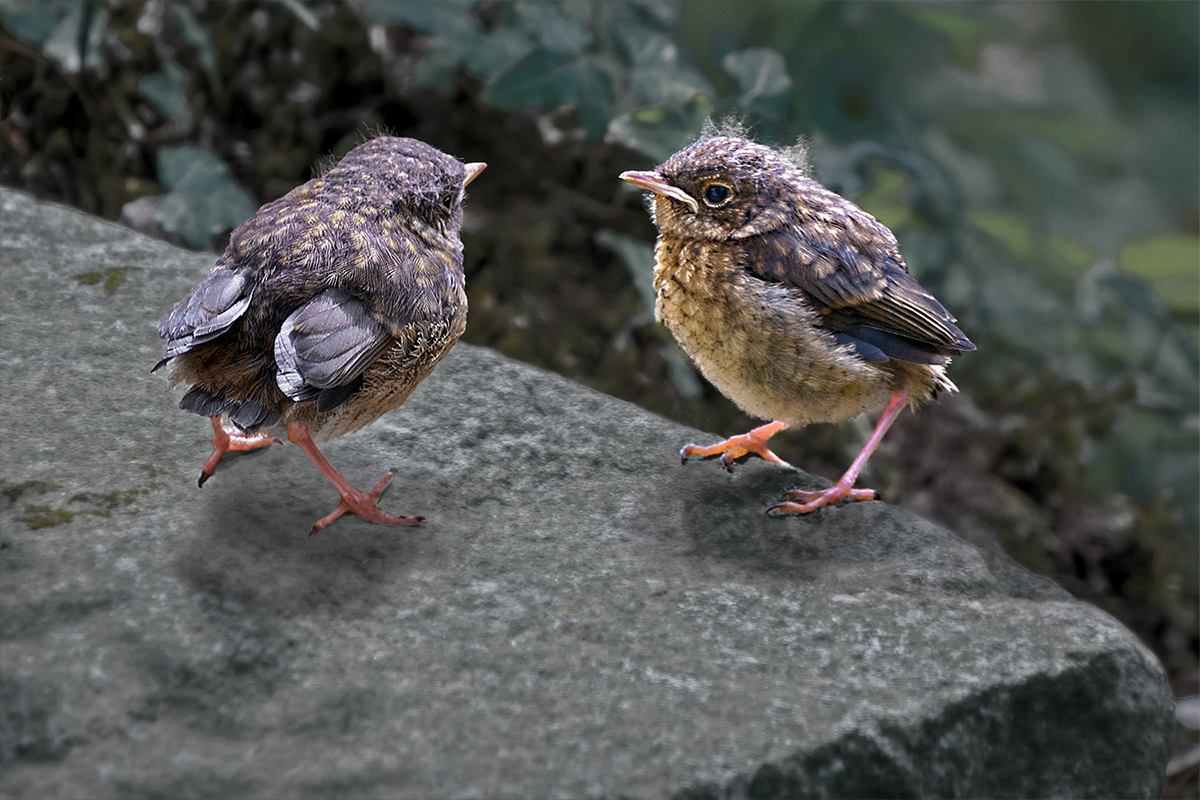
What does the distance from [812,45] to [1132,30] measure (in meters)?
2.82

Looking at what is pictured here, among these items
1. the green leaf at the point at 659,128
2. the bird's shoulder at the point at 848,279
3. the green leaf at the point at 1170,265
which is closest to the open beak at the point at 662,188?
the bird's shoulder at the point at 848,279

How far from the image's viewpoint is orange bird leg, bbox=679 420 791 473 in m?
3.74

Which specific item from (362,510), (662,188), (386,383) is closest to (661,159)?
(662,188)

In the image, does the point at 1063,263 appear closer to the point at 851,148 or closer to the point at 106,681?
the point at 851,148

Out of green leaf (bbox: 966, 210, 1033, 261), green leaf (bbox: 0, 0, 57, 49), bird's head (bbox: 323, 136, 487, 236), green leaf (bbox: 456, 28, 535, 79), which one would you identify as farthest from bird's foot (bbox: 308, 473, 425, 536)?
green leaf (bbox: 966, 210, 1033, 261)

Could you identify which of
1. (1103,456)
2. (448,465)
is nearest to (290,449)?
(448,465)

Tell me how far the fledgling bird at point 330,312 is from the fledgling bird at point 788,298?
62cm

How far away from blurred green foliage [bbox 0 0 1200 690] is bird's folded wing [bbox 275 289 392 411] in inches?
75.5

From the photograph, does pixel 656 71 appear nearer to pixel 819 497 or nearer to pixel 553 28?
pixel 553 28

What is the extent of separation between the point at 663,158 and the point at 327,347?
84.3 inches

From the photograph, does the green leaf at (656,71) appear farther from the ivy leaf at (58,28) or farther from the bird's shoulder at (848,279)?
the ivy leaf at (58,28)

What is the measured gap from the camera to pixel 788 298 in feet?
11.3

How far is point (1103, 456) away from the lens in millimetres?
6230

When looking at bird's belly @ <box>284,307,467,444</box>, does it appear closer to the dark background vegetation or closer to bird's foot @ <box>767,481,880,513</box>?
bird's foot @ <box>767,481,880,513</box>
